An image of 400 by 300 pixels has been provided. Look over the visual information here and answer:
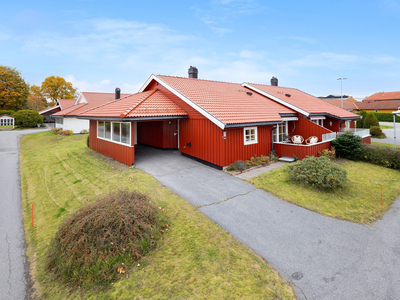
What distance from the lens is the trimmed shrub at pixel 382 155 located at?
10.9 metres

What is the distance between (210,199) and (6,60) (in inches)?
2569

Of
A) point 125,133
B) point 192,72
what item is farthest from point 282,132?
point 125,133

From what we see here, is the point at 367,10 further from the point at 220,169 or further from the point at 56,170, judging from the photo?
the point at 56,170

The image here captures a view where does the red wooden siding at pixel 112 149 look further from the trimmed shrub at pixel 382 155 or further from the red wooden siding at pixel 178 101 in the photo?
the trimmed shrub at pixel 382 155

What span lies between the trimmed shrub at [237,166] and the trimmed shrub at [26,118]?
4205 centimetres

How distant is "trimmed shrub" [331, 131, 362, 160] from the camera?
12188mm

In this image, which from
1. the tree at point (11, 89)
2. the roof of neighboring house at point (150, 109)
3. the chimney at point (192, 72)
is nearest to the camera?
the roof of neighboring house at point (150, 109)

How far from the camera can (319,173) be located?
8.16 m

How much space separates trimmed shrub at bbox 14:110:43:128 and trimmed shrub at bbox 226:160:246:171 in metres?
42.1

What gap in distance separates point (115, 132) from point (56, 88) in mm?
60385

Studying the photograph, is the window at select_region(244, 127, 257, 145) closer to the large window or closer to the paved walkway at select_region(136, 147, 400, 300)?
the paved walkway at select_region(136, 147, 400, 300)

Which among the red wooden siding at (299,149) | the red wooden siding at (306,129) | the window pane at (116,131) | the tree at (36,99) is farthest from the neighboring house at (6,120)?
the red wooden siding at (306,129)

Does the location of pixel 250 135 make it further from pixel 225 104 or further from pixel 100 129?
pixel 100 129

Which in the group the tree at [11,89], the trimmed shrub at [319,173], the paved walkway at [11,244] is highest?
the tree at [11,89]
